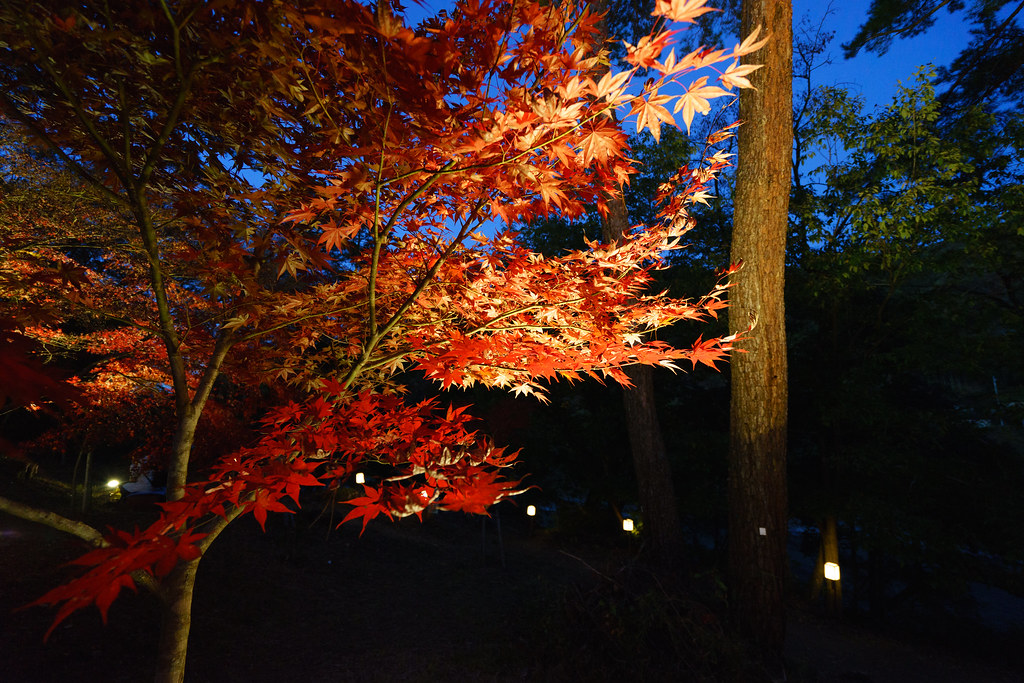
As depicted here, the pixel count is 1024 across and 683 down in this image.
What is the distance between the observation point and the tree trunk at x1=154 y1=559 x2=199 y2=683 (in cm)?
222

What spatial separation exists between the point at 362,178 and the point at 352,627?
5.74 m

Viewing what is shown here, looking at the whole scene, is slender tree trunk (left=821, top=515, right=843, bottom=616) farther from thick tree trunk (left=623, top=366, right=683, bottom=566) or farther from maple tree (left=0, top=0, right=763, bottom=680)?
maple tree (left=0, top=0, right=763, bottom=680)

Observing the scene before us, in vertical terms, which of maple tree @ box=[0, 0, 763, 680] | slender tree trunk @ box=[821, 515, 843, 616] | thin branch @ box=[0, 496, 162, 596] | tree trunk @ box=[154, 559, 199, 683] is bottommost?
slender tree trunk @ box=[821, 515, 843, 616]

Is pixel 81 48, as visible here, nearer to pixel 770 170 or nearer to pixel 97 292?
pixel 97 292

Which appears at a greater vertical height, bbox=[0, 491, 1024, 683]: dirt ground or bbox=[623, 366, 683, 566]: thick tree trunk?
bbox=[623, 366, 683, 566]: thick tree trunk

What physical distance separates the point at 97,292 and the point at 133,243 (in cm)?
170

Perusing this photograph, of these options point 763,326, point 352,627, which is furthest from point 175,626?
point 763,326

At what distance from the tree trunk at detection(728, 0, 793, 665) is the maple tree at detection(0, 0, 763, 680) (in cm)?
139

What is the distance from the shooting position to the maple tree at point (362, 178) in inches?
62.8

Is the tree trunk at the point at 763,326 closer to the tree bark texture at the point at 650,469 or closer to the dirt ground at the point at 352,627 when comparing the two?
the dirt ground at the point at 352,627

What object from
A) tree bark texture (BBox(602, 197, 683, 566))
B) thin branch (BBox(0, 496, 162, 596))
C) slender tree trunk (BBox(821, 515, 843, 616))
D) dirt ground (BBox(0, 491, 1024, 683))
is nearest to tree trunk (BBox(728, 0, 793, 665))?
dirt ground (BBox(0, 491, 1024, 683))

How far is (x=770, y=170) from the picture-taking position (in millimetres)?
3711

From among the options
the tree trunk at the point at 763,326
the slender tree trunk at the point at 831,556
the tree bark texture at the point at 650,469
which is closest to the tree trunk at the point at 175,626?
the tree trunk at the point at 763,326

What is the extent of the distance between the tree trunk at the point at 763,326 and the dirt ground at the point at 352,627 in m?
0.79
